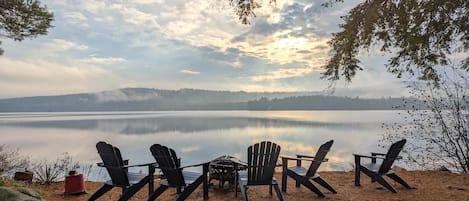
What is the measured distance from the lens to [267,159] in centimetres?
371

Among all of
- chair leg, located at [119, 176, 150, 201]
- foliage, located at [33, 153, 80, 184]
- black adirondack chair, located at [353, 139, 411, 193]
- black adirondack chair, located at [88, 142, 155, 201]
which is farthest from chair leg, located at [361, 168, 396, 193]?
foliage, located at [33, 153, 80, 184]

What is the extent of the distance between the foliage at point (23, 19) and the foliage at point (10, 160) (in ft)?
7.35

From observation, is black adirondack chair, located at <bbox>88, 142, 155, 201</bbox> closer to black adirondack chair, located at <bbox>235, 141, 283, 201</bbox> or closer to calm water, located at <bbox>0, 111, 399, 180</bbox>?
black adirondack chair, located at <bbox>235, 141, 283, 201</bbox>

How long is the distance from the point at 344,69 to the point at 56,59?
1397cm

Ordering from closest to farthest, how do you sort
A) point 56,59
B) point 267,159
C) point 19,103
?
point 267,159, point 56,59, point 19,103

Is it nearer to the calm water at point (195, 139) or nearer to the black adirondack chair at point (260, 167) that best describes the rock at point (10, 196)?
the black adirondack chair at point (260, 167)

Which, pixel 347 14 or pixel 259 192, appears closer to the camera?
pixel 259 192

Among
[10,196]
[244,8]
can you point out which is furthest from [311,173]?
[10,196]

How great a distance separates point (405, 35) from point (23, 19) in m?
5.74

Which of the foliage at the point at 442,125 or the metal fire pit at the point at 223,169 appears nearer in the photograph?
the metal fire pit at the point at 223,169

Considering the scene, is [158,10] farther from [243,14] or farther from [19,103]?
[19,103]

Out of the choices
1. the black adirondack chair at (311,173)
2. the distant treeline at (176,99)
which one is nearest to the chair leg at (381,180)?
the black adirondack chair at (311,173)

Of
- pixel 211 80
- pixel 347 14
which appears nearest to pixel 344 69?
pixel 347 14

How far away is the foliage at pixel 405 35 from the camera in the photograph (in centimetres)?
373
